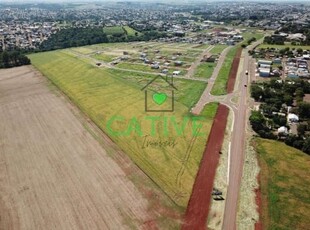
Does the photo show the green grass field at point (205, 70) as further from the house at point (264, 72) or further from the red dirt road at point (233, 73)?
the house at point (264, 72)

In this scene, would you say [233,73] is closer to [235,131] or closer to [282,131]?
[235,131]

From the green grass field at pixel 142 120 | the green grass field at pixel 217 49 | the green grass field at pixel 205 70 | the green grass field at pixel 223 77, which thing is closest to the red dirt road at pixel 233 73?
the green grass field at pixel 223 77

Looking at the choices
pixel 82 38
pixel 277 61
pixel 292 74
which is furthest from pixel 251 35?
pixel 82 38

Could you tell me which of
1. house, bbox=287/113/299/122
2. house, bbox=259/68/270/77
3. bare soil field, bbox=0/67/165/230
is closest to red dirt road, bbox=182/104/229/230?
bare soil field, bbox=0/67/165/230

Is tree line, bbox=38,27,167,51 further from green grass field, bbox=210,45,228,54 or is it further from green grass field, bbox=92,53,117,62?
green grass field, bbox=210,45,228,54

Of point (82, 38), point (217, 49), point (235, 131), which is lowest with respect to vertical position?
point (235, 131)
